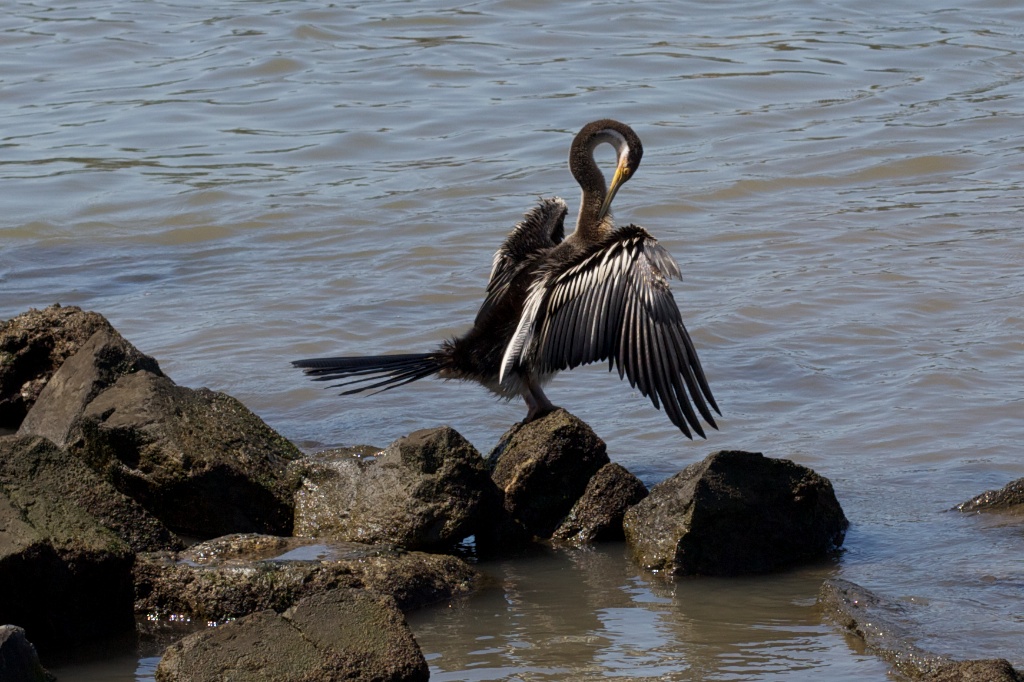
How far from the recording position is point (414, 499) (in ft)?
16.3

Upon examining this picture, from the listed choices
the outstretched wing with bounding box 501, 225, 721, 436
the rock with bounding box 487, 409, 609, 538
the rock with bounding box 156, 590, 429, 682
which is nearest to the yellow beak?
the outstretched wing with bounding box 501, 225, 721, 436

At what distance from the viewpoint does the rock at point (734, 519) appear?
191 inches

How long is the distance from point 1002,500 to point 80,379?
352cm

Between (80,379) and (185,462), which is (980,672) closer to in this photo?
(185,462)

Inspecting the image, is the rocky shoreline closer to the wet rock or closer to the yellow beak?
the wet rock

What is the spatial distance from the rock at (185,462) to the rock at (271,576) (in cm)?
47

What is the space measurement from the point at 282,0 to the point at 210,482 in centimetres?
1382

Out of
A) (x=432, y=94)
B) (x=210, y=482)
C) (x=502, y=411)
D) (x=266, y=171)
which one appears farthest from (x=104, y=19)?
(x=210, y=482)

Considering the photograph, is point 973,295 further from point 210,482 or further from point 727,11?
point 727,11

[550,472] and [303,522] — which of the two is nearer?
[303,522]

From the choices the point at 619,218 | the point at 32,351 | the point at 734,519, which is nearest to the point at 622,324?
the point at 734,519

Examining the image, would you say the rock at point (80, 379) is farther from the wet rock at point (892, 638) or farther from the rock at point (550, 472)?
the wet rock at point (892, 638)

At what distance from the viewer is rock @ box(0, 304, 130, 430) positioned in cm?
614

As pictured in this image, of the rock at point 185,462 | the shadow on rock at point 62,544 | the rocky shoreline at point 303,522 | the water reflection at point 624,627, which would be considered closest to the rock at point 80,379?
the rocky shoreline at point 303,522
